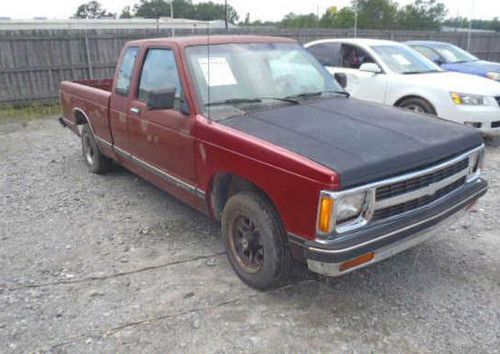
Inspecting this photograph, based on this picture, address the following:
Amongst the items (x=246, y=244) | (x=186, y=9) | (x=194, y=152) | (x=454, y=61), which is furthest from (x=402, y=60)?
(x=186, y=9)

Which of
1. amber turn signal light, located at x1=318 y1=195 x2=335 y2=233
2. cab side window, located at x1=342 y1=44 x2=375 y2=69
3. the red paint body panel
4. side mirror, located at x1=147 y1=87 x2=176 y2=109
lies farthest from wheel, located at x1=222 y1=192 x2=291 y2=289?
cab side window, located at x1=342 y1=44 x2=375 y2=69

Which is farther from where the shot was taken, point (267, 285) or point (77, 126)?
point (77, 126)

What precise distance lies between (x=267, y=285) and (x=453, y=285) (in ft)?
4.78

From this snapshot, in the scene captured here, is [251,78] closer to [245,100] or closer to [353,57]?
[245,100]

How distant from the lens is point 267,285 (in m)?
3.28

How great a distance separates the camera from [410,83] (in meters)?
7.16

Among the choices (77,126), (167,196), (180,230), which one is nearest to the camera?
(180,230)

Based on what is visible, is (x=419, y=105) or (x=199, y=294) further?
(x=419, y=105)

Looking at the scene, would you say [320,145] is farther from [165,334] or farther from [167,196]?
[167,196]

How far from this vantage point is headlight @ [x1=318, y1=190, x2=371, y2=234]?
8.59 ft

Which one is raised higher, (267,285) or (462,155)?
(462,155)

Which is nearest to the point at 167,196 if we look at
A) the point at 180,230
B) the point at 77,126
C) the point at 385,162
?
the point at 180,230

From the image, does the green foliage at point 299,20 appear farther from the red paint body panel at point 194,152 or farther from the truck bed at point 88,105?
the red paint body panel at point 194,152

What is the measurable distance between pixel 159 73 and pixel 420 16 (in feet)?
212
